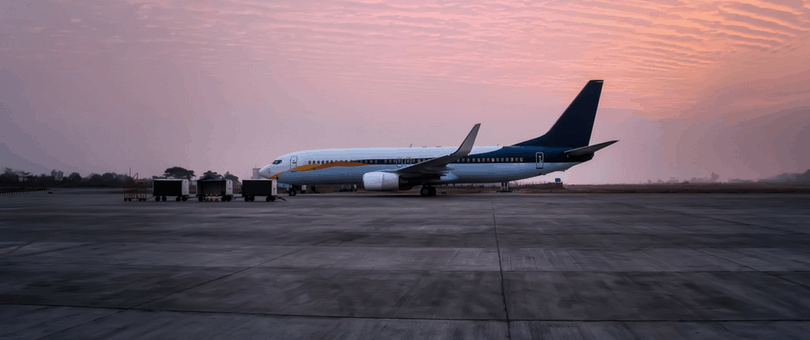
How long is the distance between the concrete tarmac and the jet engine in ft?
62.9

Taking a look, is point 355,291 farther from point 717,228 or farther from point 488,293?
point 717,228

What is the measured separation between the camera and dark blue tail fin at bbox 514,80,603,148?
104ft

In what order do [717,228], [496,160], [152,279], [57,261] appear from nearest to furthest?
[152,279] → [57,261] → [717,228] → [496,160]

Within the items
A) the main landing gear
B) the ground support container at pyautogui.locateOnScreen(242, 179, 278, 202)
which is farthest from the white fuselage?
the ground support container at pyautogui.locateOnScreen(242, 179, 278, 202)

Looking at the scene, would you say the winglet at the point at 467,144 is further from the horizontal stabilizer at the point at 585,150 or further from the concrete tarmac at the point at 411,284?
the concrete tarmac at the point at 411,284

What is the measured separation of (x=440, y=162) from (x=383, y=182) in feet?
12.4

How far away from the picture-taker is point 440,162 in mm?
30281

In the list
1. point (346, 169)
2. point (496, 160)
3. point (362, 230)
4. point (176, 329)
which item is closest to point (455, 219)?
point (362, 230)

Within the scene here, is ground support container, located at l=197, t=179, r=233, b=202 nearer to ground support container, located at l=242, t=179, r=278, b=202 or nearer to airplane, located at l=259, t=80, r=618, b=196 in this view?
ground support container, located at l=242, t=179, r=278, b=202

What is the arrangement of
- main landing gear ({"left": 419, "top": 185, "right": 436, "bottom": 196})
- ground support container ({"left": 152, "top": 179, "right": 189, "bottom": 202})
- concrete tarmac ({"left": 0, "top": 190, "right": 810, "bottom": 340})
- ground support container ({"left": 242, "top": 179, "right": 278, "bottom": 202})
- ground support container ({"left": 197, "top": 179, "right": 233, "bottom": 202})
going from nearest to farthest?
1. concrete tarmac ({"left": 0, "top": 190, "right": 810, "bottom": 340})
2. ground support container ({"left": 242, "top": 179, "right": 278, "bottom": 202})
3. ground support container ({"left": 197, "top": 179, "right": 233, "bottom": 202})
4. ground support container ({"left": 152, "top": 179, "right": 189, "bottom": 202})
5. main landing gear ({"left": 419, "top": 185, "right": 436, "bottom": 196})

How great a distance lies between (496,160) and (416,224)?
19.3 m

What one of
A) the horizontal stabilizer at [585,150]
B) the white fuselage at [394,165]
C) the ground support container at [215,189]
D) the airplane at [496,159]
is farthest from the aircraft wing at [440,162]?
the ground support container at [215,189]

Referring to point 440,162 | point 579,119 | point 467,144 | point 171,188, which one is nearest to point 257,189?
point 171,188

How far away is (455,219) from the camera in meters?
15.4
